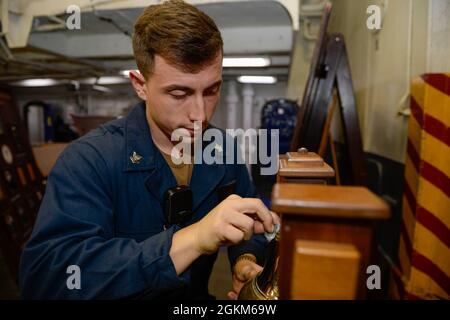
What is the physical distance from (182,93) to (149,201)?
44 cm

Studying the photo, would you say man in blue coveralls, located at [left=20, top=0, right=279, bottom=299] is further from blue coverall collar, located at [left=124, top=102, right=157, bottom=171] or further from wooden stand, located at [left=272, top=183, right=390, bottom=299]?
wooden stand, located at [left=272, top=183, right=390, bottom=299]

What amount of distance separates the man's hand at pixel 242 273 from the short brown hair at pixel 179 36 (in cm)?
67

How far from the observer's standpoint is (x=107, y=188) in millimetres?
1151

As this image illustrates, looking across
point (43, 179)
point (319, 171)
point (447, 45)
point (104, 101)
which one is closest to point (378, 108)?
point (447, 45)

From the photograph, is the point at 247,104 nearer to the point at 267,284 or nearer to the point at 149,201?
the point at 149,201

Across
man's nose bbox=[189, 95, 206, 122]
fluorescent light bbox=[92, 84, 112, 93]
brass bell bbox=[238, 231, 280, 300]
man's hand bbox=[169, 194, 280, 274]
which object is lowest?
brass bell bbox=[238, 231, 280, 300]

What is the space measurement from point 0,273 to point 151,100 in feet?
12.4

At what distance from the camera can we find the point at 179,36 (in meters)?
1.04

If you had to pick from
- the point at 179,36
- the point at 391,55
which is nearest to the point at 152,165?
the point at 179,36

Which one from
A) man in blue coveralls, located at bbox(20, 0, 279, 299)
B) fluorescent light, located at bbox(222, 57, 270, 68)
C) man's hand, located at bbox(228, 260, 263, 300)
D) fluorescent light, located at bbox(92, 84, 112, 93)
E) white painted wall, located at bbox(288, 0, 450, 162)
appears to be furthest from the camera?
fluorescent light, located at bbox(92, 84, 112, 93)

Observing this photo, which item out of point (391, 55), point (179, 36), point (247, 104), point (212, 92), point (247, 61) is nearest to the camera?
point (179, 36)

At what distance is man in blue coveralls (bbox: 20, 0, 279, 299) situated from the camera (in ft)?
2.87

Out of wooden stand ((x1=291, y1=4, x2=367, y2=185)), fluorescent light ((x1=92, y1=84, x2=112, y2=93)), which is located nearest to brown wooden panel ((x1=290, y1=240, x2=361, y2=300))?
wooden stand ((x1=291, y1=4, x2=367, y2=185))
